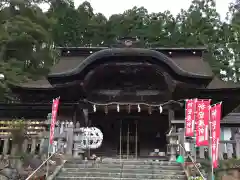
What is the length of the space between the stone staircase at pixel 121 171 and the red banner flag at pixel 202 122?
112cm

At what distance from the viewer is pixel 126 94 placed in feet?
48.5

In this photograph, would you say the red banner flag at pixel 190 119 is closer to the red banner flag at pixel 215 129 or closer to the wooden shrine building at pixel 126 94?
the red banner flag at pixel 215 129

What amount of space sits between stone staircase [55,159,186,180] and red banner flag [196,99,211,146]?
3.66 feet

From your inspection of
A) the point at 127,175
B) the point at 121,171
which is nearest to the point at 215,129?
the point at 127,175

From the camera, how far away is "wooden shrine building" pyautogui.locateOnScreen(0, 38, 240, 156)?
13547 millimetres

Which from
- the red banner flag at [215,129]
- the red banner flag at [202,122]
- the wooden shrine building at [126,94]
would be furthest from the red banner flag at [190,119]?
the wooden shrine building at [126,94]

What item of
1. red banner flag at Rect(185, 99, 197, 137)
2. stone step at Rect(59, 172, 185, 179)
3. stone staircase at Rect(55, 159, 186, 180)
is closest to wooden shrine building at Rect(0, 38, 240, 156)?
red banner flag at Rect(185, 99, 197, 137)

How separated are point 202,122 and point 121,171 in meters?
2.94

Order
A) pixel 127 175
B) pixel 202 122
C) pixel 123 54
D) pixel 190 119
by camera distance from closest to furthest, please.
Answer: pixel 127 175 < pixel 202 122 < pixel 190 119 < pixel 123 54

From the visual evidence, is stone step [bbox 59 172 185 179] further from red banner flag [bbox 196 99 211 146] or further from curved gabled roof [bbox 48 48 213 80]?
curved gabled roof [bbox 48 48 213 80]

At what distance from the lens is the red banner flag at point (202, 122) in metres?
9.20

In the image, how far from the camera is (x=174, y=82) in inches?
530

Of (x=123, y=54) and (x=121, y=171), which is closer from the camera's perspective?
(x=121, y=171)

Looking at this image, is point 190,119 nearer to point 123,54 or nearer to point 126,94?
point 123,54
